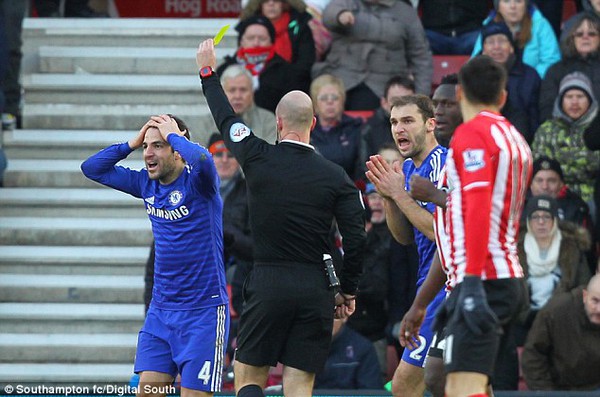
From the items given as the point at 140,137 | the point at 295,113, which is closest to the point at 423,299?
the point at 295,113

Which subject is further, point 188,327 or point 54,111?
point 54,111

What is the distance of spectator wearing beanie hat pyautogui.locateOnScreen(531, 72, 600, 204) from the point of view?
1162 centimetres

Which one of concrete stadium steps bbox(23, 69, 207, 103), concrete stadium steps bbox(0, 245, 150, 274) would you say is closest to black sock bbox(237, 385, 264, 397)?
concrete stadium steps bbox(0, 245, 150, 274)

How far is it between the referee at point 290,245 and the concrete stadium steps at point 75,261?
4.33 metres

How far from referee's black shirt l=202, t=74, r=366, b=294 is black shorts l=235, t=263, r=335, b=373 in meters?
0.09

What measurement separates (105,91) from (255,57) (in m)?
1.70

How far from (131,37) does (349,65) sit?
250cm

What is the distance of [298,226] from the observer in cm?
779

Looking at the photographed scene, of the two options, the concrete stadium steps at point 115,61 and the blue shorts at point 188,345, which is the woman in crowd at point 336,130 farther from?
the blue shorts at point 188,345

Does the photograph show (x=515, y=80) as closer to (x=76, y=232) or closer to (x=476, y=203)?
(x=76, y=232)

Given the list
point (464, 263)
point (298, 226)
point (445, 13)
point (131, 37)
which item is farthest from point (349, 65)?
point (464, 263)

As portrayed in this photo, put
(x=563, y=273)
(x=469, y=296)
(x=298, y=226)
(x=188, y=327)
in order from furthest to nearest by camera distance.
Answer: (x=563, y=273), (x=188, y=327), (x=298, y=226), (x=469, y=296)

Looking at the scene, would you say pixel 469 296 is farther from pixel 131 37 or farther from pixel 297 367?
pixel 131 37

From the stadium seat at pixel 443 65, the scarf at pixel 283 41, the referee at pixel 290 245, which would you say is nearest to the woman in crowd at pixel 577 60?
the stadium seat at pixel 443 65
